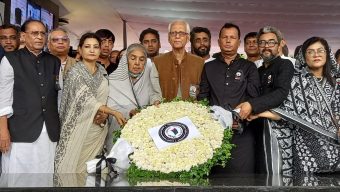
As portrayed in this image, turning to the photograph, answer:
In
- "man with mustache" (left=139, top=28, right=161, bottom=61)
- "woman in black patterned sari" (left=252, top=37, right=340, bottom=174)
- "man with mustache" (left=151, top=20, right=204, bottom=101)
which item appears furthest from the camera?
"man with mustache" (left=139, top=28, right=161, bottom=61)

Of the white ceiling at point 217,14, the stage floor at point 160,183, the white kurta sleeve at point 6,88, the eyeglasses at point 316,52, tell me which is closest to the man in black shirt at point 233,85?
the eyeglasses at point 316,52

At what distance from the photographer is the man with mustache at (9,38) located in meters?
4.61

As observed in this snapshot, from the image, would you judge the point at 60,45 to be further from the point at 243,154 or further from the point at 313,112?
the point at 313,112

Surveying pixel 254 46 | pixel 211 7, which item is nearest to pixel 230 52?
pixel 254 46

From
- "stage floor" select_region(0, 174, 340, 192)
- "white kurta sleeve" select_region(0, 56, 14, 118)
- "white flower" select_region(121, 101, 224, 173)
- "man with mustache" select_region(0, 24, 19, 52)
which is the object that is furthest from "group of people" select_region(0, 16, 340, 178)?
"man with mustache" select_region(0, 24, 19, 52)

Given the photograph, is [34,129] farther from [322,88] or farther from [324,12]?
[324,12]

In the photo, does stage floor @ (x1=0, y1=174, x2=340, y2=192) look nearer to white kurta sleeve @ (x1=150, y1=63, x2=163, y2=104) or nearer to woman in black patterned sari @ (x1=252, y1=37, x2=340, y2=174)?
woman in black patterned sari @ (x1=252, y1=37, x2=340, y2=174)

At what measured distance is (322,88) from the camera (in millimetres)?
3447

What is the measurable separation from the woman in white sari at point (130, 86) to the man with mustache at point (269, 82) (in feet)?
2.60

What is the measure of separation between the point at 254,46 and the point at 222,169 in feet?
5.47

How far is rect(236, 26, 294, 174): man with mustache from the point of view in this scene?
3.39 m

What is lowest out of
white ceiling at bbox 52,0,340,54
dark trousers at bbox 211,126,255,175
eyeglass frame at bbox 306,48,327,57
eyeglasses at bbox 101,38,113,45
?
dark trousers at bbox 211,126,255,175

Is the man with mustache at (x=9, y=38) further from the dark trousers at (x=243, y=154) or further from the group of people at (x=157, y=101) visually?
the dark trousers at (x=243, y=154)

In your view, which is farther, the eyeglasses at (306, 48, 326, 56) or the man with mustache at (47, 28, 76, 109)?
the man with mustache at (47, 28, 76, 109)
